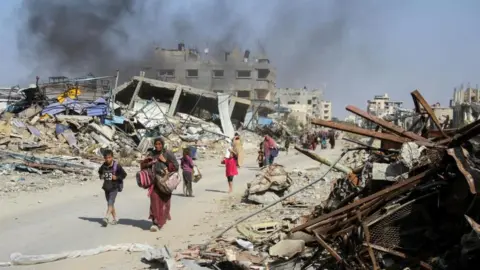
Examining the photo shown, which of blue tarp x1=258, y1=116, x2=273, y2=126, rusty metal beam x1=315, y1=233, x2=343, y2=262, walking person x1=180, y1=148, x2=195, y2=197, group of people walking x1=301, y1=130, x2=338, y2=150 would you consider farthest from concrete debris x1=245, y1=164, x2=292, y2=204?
blue tarp x1=258, y1=116, x2=273, y2=126

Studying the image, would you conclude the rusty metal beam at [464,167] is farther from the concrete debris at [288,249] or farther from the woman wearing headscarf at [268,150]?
the woman wearing headscarf at [268,150]

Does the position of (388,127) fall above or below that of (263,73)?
Answer: below

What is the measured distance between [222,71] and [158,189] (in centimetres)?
6621

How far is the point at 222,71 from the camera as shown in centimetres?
7444

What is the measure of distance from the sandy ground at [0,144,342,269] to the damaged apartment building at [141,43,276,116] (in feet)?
171

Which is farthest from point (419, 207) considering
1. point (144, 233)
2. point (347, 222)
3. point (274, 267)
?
point (144, 233)

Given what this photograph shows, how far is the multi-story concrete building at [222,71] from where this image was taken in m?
69.5

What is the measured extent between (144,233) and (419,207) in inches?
193

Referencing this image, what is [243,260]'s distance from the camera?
622 centimetres

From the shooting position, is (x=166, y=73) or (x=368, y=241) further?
(x=166, y=73)

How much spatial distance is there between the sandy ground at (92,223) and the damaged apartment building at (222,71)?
51982 mm

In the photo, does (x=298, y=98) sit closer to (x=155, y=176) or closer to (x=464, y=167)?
(x=155, y=176)

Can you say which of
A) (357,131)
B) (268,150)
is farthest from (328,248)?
(268,150)

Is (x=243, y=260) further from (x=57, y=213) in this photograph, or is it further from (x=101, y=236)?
(x=57, y=213)
